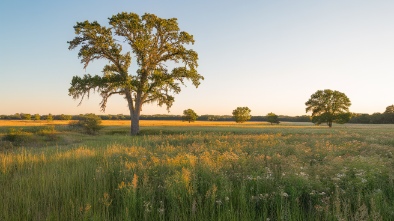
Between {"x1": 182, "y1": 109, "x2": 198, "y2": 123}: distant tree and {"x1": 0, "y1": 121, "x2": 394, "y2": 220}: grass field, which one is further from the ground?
{"x1": 182, "y1": 109, "x2": 198, "y2": 123}: distant tree

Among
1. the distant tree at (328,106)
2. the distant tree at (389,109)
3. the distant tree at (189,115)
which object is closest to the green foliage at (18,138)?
the distant tree at (328,106)

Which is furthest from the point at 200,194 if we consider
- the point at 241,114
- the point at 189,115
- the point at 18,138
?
the point at 241,114

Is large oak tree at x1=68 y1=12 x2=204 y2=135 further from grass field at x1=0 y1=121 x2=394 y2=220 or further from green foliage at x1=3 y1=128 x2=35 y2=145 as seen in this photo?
grass field at x1=0 y1=121 x2=394 y2=220

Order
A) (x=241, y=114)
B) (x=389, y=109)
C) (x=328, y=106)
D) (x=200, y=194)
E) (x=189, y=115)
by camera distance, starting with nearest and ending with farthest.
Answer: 1. (x=200, y=194)
2. (x=328, y=106)
3. (x=189, y=115)
4. (x=241, y=114)
5. (x=389, y=109)

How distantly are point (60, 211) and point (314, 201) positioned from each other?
5.60m

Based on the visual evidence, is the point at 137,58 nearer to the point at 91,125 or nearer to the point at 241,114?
the point at 91,125

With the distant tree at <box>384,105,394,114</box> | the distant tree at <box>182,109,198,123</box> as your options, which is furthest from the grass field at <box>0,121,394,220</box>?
the distant tree at <box>384,105,394,114</box>

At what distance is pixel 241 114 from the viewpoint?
336 ft

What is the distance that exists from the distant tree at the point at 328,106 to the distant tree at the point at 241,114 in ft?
109

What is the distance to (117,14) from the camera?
110 ft

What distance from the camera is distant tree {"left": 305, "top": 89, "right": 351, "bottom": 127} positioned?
66812 mm

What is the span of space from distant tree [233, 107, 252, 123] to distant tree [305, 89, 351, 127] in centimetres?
3333

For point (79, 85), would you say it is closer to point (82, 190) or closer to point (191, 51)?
point (191, 51)

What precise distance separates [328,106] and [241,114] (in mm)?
37600
